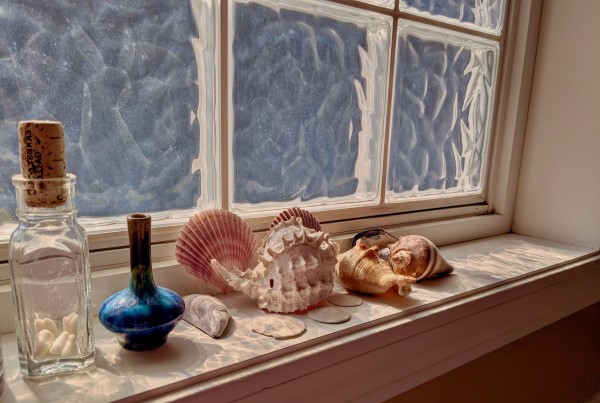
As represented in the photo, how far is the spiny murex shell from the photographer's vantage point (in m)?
0.50

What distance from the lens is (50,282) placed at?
1.30 ft

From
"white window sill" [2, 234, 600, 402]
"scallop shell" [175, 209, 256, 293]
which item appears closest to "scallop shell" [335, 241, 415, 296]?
"white window sill" [2, 234, 600, 402]

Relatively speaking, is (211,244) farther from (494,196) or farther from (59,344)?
(494,196)

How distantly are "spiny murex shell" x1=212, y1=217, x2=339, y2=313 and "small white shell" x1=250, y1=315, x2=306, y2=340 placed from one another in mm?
16

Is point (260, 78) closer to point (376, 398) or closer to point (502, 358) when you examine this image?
point (376, 398)

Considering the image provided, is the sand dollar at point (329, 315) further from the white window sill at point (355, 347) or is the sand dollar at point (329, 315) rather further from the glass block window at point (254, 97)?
the glass block window at point (254, 97)

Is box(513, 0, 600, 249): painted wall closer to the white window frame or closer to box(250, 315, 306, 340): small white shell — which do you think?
the white window frame

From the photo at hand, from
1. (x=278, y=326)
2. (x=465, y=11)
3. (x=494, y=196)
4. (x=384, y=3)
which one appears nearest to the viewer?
(x=278, y=326)

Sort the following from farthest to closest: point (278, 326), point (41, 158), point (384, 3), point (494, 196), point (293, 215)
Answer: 1. point (494, 196)
2. point (384, 3)
3. point (293, 215)
4. point (278, 326)
5. point (41, 158)

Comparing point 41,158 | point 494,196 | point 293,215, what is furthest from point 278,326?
point 494,196

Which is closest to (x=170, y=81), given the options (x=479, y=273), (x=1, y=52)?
(x=1, y=52)

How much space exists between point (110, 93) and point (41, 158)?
19cm

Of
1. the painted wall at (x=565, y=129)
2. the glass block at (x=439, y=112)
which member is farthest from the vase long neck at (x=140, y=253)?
the painted wall at (x=565, y=129)

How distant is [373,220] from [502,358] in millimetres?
388
